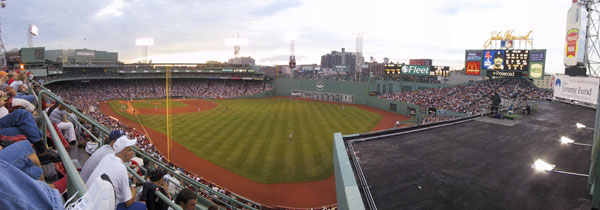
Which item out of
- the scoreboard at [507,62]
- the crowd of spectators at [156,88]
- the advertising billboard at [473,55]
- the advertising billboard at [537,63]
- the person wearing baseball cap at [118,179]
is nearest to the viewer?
the person wearing baseball cap at [118,179]

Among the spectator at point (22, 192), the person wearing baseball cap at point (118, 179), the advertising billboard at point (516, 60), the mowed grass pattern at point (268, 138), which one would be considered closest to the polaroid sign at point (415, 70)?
the advertising billboard at point (516, 60)

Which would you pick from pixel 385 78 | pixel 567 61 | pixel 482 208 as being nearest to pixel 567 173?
pixel 482 208

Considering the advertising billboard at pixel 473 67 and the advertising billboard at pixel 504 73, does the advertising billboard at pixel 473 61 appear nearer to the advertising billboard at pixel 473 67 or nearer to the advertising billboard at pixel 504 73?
the advertising billboard at pixel 473 67

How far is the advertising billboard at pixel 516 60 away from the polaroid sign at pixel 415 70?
45.5 ft

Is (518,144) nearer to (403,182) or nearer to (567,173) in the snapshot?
(567,173)

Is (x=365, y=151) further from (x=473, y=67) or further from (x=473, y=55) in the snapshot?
(x=473, y=67)

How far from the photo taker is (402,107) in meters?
46.3

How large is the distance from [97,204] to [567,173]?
12552 mm

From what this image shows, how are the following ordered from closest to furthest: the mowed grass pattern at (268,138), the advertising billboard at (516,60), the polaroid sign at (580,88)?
the polaroid sign at (580,88) → the mowed grass pattern at (268,138) → the advertising billboard at (516,60)

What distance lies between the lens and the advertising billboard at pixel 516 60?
38.3 meters

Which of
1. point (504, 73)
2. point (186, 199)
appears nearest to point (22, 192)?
point (186, 199)

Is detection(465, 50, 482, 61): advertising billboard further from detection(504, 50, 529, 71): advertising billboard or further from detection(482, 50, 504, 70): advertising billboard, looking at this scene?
detection(504, 50, 529, 71): advertising billboard

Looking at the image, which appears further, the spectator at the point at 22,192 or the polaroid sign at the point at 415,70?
the polaroid sign at the point at 415,70

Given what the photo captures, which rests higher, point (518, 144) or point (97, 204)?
point (97, 204)
